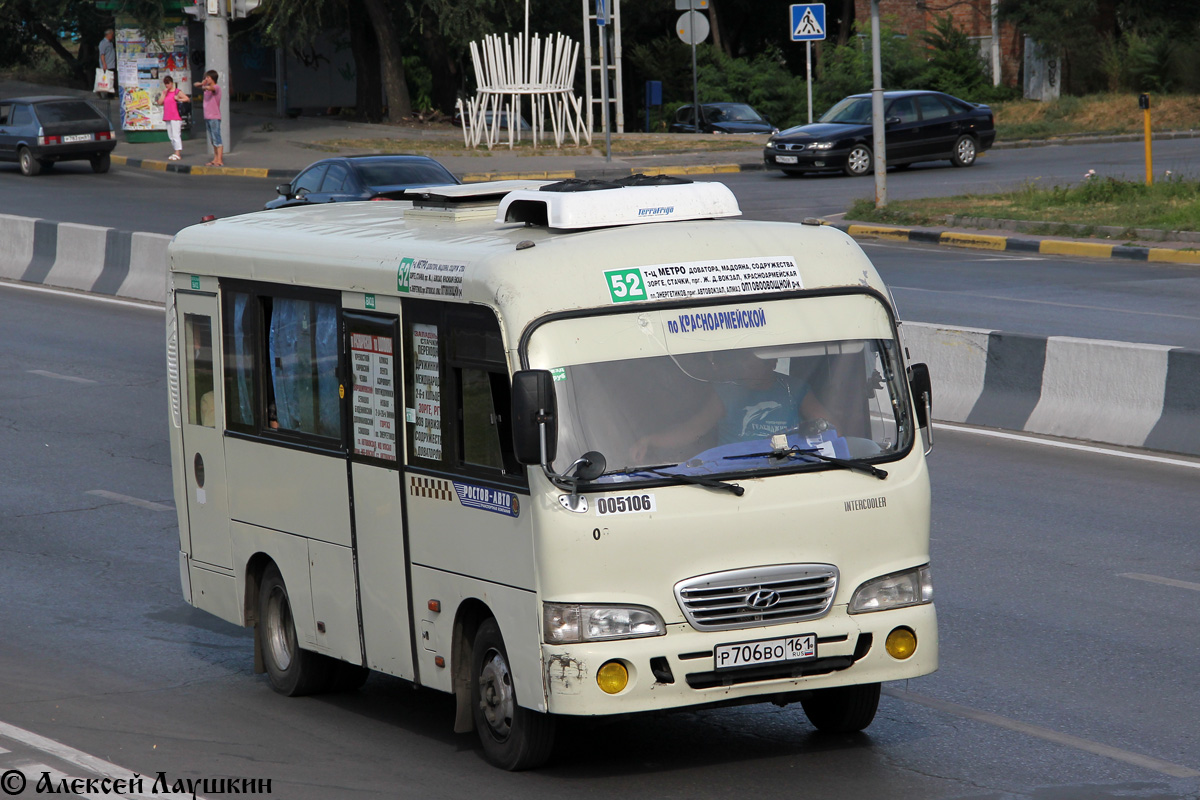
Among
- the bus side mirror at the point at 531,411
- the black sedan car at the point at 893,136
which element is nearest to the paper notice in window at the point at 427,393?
the bus side mirror at the point at 531,411

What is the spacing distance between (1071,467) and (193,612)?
647 cm

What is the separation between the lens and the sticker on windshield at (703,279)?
6.54 meters

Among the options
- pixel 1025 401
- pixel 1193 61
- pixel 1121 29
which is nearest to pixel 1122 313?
pixel 1025 401

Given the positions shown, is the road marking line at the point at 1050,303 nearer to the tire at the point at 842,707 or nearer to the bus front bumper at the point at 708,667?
the tire at the point at 842,707

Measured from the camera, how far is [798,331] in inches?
264

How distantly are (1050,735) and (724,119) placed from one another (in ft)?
127

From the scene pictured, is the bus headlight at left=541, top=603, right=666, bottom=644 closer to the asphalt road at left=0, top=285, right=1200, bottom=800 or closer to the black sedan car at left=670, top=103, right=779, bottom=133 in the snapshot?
the asphalt road at left=0, top=285, right=1200, bottom=800

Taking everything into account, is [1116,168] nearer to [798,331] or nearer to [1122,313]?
[1122,313]

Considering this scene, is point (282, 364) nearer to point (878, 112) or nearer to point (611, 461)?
point (611, 461)

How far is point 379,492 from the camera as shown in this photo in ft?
23.7

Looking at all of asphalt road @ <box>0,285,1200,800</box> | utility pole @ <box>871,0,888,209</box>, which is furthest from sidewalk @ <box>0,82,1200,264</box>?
asphalt road @ <box>0,285,1200,800</box>

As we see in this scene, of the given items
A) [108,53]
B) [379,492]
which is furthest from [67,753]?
[108,53]

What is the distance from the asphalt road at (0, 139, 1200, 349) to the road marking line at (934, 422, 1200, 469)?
290 cm

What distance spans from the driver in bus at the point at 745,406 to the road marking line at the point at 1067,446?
6655 millimetres
